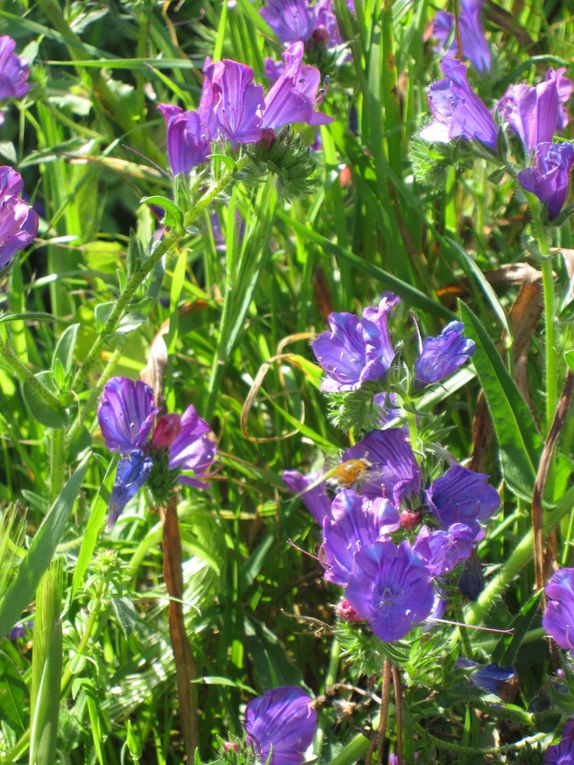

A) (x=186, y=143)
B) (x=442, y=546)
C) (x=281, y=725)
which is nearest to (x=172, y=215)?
(x=186, y=143)

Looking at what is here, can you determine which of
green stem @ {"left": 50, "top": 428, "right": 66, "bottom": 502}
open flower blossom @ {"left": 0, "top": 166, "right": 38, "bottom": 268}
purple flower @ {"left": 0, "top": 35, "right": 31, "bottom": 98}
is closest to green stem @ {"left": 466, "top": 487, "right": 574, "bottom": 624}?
green stem @ {"left": 50, "top": 428, "right": 66, "bottom": 502}

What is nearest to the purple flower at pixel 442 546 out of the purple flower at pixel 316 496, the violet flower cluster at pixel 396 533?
the violet flower cluster at pixel 396 533

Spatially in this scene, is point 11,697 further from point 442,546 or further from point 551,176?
point 551,176

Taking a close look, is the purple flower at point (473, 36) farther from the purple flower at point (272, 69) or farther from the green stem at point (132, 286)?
the green stem at point (132, 286)

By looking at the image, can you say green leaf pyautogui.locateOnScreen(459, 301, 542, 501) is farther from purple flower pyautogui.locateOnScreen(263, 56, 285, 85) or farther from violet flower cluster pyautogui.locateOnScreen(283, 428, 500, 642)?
purple flower pyautogui.locateOnScreen(263, 56, 285, 85)

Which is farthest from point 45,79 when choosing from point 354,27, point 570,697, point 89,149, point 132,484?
point 570,697
